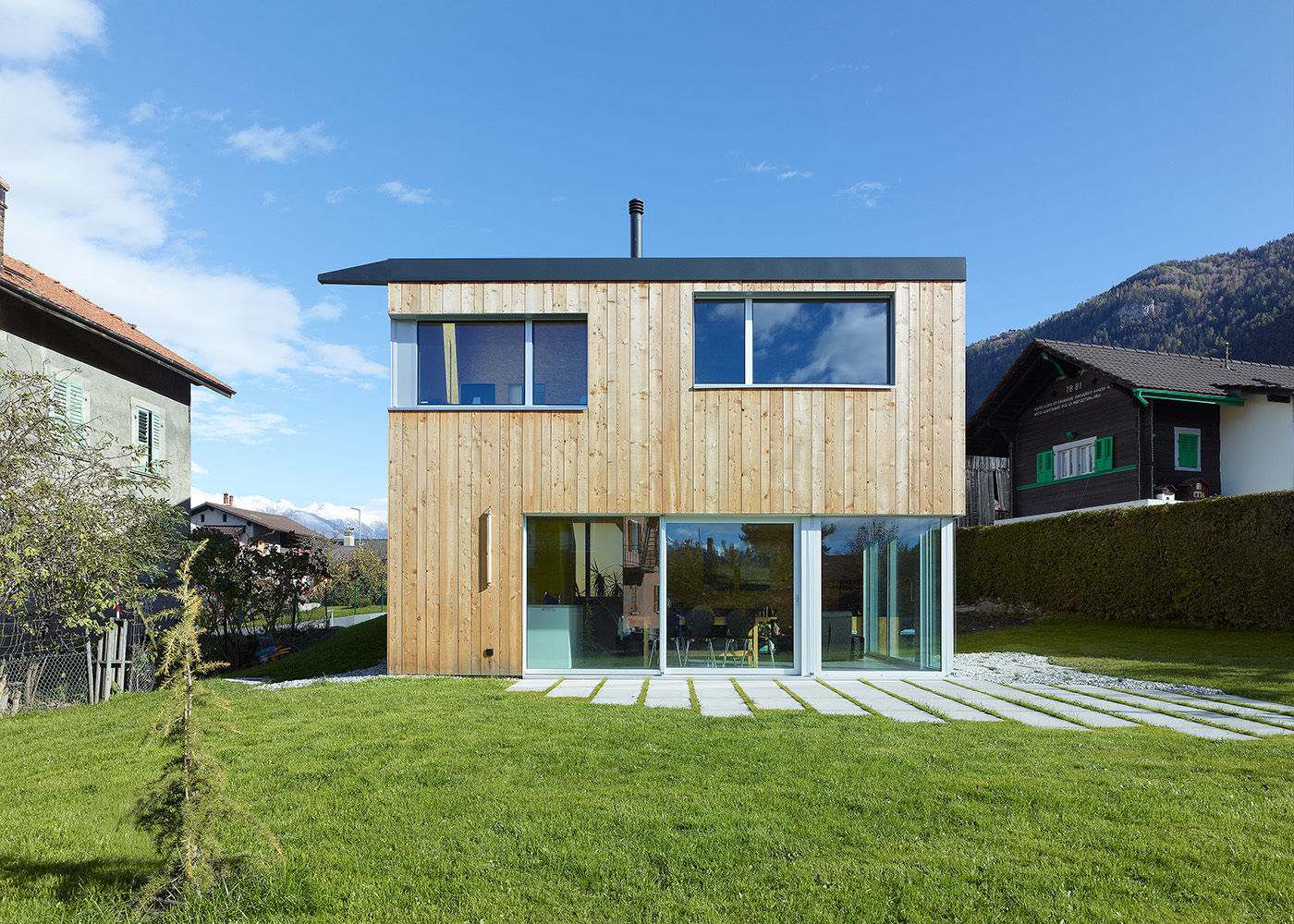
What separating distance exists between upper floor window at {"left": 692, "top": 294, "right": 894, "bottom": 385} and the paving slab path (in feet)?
12.5

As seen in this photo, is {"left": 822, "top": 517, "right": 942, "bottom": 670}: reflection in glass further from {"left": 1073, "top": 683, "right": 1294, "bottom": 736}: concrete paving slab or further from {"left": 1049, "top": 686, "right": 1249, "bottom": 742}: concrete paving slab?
{"left": 1073, "top": 683, "right": 1294, "bottom": 736}: concrete paving slab

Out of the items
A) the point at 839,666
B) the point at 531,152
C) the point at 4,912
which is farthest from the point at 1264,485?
the point at 4,912

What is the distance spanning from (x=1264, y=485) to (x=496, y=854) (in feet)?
74.9

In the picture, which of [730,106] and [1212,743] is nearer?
[1212,743]

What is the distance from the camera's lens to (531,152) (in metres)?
12.7

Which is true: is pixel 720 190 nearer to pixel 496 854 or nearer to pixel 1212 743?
pixel 1212 743

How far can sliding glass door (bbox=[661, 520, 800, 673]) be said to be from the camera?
33.1 feet

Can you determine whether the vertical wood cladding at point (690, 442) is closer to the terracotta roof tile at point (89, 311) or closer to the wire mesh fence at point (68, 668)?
the wire mesh fence at point (68, 668)

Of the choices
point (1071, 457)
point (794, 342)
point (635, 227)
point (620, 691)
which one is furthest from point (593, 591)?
point (1071, 457)

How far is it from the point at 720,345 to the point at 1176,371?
18808 mm

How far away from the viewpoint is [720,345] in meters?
10.1

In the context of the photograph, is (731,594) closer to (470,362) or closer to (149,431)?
(470,362)

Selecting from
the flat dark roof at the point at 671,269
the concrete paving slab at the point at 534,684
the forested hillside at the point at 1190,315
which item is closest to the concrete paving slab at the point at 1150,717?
the flat dark roof at the point at 671,269

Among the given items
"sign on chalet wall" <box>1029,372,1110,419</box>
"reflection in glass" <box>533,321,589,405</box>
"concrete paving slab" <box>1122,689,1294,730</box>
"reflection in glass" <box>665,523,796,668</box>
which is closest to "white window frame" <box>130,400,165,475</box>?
"reflection in glass" <box>533,321,589,405</box>
